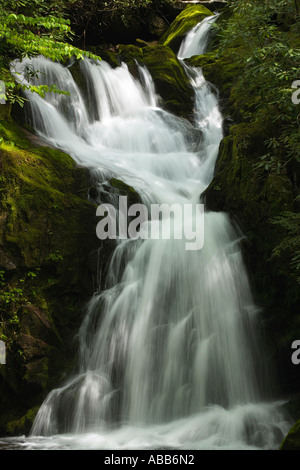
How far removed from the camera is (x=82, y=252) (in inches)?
283

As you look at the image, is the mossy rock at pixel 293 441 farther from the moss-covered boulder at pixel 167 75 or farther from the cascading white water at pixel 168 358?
the moss-covered boulder at pixel 167 75

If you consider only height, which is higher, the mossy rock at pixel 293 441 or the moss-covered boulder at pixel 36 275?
the moss-covered boulder at pixel 36 275

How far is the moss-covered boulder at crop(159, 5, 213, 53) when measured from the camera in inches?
706

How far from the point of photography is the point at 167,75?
13.6 meters

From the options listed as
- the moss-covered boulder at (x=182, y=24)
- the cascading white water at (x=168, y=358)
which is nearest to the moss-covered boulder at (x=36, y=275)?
the cascading white water at (x=168, y=358)

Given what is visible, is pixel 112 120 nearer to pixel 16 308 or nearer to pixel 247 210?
pixel 247 210

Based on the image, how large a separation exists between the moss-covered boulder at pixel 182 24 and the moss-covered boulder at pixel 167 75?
3638 millimetres

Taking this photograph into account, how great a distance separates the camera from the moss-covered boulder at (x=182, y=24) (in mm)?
17938

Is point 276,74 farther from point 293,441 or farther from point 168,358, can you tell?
point 293,441

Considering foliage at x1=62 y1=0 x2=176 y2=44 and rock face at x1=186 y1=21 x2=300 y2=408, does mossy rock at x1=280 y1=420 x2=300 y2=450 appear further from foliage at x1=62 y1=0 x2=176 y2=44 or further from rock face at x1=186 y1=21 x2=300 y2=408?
foliage at x1=62 y1=0 x2=176 y2=44

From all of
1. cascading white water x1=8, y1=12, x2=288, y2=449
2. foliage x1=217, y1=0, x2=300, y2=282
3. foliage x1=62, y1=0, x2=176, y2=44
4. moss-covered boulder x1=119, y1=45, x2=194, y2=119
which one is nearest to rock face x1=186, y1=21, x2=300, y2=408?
foliage x1=217, y1=0, x2=300, y2=282

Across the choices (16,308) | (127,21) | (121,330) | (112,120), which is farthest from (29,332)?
(127,21)

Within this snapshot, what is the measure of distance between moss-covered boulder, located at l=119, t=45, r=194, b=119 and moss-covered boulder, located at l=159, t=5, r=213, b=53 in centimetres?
364
